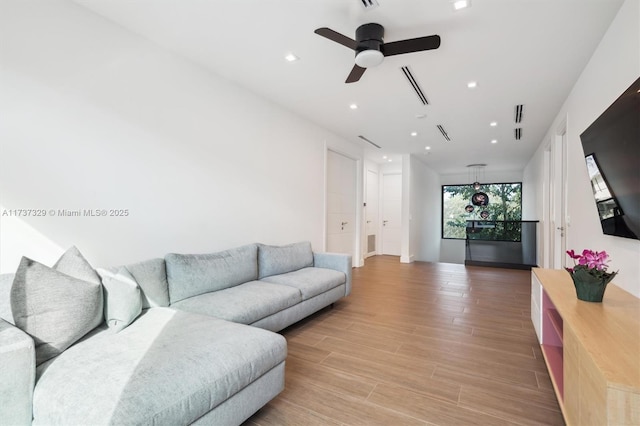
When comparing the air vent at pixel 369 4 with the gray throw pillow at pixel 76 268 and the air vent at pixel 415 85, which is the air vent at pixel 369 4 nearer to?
the air vent at pixel 415 85

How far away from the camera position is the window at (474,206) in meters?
10.3

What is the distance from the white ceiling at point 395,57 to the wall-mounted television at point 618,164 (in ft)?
2.91

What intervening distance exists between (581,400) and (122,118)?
3.40m

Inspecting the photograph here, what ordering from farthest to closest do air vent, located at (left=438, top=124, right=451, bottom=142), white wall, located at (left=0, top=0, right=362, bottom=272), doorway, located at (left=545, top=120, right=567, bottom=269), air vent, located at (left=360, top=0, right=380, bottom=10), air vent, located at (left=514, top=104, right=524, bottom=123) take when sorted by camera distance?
1. air vent, located at (left=438, top=124, right=451, bottom=142)
2. doorway, located at (left=545, top=120, right=567, bottom=269)
3. air vent, located at (left=514, top=104, right=524, bottom=123)
4. air vent, located at (left=360, top=0, right=380, bottom=10)
5. white wall, located at (left=0, top=0, right=362, bottom=272)

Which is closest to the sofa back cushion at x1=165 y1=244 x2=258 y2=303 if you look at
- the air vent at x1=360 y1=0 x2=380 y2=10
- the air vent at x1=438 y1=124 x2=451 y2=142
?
the air vent at x1=360 y1=0 x2=380 y2=10

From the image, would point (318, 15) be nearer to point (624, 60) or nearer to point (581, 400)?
point (624, 60)

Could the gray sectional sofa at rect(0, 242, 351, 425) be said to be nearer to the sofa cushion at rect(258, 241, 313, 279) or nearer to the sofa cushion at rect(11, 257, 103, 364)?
the sofa cushion at rect(11, 257, 103, 364)

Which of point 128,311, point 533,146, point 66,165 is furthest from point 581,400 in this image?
point 533,146

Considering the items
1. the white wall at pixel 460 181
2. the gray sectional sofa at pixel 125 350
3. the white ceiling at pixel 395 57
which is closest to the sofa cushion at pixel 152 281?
the gray sectional sofa at pixel 125 350

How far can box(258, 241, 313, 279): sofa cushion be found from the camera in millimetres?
3566

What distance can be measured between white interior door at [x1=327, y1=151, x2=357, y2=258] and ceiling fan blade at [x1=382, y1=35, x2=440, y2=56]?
3.21m

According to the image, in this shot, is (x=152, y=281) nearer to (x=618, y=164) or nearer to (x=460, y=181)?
(x=618, y=164)

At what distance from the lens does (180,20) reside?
8.04ft

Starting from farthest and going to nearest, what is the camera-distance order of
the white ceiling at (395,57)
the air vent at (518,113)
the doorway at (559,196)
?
the doorway at (559,196) < the air vent at (518,113) < the white ceiling at (395,57)
